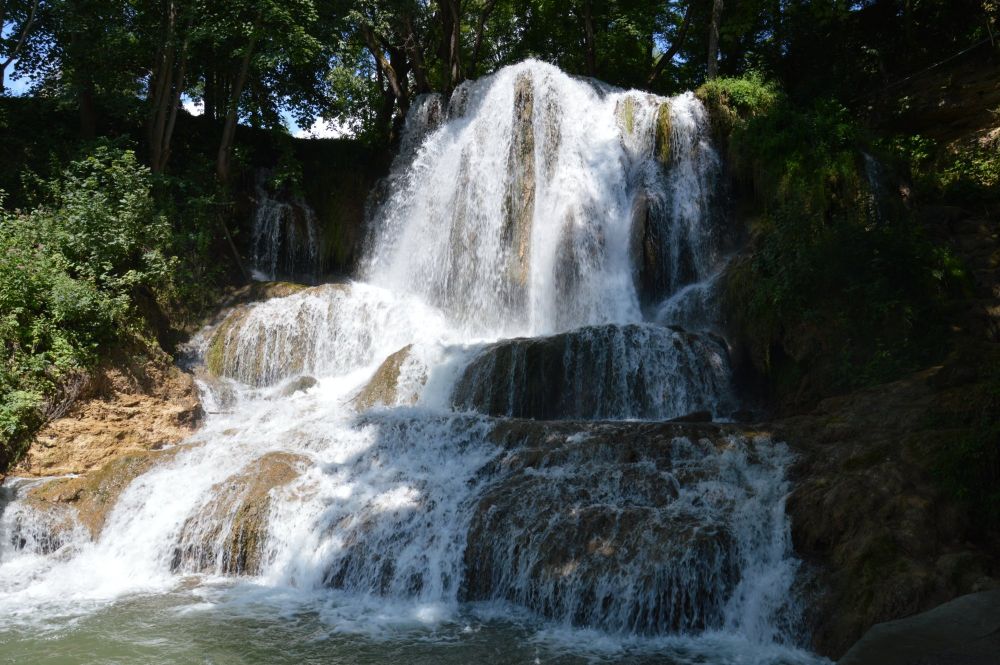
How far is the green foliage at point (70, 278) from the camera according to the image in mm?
10781

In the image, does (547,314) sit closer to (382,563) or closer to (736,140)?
(736,140)

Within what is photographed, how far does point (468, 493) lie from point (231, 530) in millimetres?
2763

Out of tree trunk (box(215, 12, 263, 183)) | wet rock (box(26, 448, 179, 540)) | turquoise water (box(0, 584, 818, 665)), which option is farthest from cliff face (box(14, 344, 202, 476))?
tree trunk (box(215, 12, 263, 183))

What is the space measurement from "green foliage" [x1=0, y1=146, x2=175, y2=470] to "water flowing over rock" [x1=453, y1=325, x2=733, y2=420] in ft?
19.3

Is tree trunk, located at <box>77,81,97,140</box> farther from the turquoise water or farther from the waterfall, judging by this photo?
the turquoise water

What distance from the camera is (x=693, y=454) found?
8414mm

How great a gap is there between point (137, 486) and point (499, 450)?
4.69 m

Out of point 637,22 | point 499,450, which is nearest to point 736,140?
point 637,22

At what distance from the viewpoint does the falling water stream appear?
22.3 ft

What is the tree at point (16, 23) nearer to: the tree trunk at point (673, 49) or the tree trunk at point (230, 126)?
the tree trunk at point (230, 126)

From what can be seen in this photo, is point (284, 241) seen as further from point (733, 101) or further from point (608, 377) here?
point (733, 101)

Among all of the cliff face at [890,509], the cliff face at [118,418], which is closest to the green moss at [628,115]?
the cliff face at [890,509]

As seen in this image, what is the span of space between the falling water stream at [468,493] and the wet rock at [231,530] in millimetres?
28

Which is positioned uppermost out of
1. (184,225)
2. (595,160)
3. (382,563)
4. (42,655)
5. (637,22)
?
(637,22)
